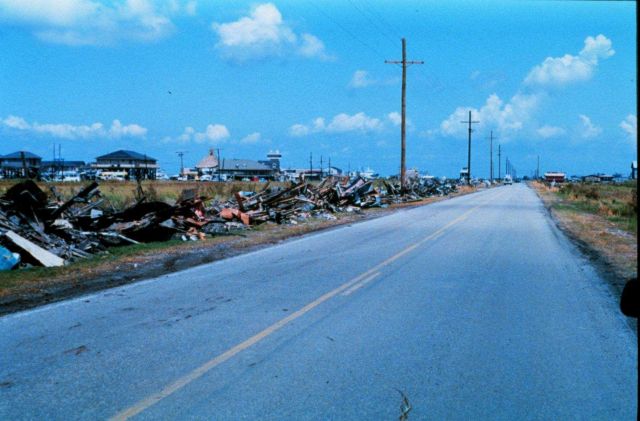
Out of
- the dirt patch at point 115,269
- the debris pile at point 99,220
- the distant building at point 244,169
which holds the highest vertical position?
the distant building at point 244,169

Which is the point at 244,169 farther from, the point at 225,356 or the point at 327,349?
the point at 225,356

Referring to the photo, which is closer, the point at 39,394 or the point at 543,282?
the point at 39,394

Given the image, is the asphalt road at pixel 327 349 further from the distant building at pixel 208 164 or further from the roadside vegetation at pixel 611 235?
the distant building at pixel 208 164

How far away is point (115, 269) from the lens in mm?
12266

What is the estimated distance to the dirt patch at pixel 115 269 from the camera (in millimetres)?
9534

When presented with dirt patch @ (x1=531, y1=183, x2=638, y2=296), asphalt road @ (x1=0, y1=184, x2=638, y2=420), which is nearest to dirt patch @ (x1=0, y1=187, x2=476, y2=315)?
asphalt road @ (x1=0, y1=184, x2=638, y2=420)

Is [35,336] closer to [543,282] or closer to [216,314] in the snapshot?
[216,314]

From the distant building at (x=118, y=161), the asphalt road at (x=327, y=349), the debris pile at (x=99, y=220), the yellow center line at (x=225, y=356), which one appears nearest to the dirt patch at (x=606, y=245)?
the asphalt road at (x=327, y=349)

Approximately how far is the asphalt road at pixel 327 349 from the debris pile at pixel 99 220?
361cm

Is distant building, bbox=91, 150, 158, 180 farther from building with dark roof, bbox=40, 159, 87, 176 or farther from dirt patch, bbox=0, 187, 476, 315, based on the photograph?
dirt patch, bbox=0, 187, 476, 315

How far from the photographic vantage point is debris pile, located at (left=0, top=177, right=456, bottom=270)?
13.0 m

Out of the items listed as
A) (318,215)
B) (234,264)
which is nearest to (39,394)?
(234,264)

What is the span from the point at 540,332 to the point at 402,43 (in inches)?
1476

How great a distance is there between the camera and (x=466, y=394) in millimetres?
5137
